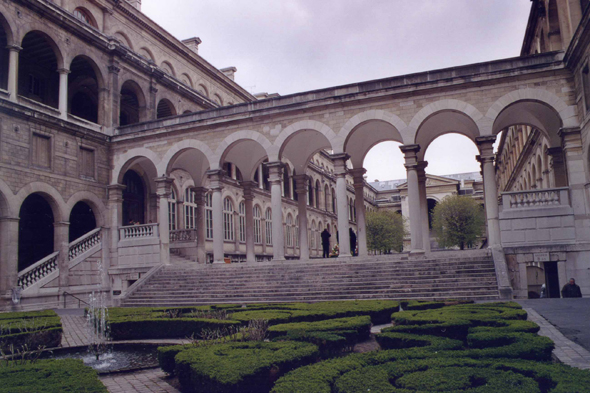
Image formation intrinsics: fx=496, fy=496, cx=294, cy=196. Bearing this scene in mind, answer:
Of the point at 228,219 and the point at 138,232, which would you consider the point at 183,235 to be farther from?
the point at 228,219

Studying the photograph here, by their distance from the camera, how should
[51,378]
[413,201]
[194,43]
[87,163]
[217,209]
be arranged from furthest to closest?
[194,43]
[87,163]
[217,209]
[413,201]
[51,378]

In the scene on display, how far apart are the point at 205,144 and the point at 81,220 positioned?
8.95 meters

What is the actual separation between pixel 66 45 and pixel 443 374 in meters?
27.2

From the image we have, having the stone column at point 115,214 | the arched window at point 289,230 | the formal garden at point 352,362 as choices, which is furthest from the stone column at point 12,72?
the arched window at point 289,230

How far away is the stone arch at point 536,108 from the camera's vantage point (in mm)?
20891

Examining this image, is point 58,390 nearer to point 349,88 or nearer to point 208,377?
point 208,377

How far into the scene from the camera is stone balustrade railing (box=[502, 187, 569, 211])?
20391 millimetres

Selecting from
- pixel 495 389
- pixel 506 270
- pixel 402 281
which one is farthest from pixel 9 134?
pixel 495 389

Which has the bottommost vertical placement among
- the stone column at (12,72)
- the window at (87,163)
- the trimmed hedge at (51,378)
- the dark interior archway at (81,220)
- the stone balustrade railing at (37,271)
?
the trimmed hedge at (51,378)

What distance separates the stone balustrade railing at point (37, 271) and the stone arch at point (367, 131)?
49.3ft

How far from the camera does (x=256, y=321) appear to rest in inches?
365

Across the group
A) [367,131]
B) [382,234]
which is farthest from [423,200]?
[382,234]

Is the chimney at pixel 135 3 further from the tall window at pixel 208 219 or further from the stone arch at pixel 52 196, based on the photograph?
the stone arch at pixel 52 196

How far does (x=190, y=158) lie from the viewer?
29.7 meters
